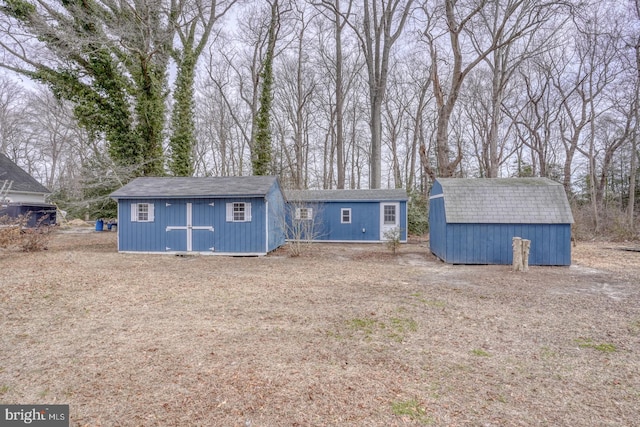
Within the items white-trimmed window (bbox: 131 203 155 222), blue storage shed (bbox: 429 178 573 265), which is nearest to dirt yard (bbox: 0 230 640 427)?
blue storage shed (bbox: 429 178 573 265)

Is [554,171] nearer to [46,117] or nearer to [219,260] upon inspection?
[219,260]

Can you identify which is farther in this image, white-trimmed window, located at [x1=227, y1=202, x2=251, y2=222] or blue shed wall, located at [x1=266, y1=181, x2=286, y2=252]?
blue shed wall, located at [x1=266, y1=181, x2=286, y2=252]

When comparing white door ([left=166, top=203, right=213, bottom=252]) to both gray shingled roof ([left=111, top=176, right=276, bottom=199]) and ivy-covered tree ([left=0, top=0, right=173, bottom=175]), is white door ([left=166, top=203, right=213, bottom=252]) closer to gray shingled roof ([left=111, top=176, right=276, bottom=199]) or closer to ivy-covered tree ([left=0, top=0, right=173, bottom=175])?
gray shingled roof ([left=111, top=176, right=276, bottom=199])

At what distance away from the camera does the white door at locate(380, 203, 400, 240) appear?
48.9ft

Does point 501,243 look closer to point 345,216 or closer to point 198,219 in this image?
point 345,216

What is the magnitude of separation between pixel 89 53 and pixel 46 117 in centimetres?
1550

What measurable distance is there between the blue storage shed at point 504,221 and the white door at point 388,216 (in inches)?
205

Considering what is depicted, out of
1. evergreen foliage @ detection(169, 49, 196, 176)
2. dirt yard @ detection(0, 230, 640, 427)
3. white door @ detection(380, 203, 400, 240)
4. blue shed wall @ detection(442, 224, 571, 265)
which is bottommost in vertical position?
dirt yard @ detection(0, 230, 640, 427)

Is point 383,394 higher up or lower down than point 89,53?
lower down

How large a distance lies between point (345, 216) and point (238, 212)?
223 inches

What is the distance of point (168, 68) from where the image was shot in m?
17.9

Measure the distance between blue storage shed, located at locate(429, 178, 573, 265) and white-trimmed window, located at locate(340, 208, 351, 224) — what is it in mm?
6015

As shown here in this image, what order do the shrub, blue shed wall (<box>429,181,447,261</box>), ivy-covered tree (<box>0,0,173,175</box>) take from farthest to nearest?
1. ivy-covered tree (<box>0,0,173,175</box>)
2. the shrub
3. blue shed wall (<box>429,181,447,261</box>)

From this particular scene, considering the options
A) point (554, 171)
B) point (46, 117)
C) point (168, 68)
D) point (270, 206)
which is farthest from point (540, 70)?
point (46, 117)
